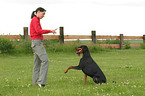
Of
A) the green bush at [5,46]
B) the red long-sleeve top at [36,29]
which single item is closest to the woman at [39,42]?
the red long-sleeve top at [36,29]

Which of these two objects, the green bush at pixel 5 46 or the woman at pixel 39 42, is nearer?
the woman at pixel 39 42

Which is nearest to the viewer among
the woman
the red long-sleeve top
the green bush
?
the red long-sleeve top

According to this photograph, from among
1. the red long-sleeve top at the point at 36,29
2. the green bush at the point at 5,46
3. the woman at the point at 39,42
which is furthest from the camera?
the green bush at the point at 5,46

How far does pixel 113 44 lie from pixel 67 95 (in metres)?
21.1

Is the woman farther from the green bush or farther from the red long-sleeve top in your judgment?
the green bush

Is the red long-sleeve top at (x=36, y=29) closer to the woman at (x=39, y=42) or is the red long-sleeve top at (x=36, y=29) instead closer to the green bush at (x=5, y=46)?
the woman at (x=39, y=42)

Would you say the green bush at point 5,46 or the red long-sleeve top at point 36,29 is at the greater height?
the red long-sleeve top at point 36,29

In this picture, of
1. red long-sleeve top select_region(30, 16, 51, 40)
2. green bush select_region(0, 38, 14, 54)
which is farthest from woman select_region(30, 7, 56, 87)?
green bush select_region(0, 38, 14, 54)

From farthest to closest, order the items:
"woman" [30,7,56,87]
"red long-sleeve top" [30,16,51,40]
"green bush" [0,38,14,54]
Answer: "green bush" [0,38,14,54]
"woman" [30,7,56,87]
"red long-sleeve top" [30,16,51,40]

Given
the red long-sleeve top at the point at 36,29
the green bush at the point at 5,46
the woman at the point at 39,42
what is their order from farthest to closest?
the green bush at the point at 5,46 < the woman at the point at 39,42 < the red long-sleeve top at the point at 36,29

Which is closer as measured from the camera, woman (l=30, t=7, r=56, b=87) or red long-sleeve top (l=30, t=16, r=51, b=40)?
red long-sleeve top (l=30, t=16, r=51, b=40)

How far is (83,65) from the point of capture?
641 centimetres

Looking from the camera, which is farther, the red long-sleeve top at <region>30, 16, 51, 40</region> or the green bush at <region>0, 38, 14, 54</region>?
the green bush at <region>0, 38, 14, 54</region>

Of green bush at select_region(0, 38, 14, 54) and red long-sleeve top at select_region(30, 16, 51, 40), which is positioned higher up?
red long-sleeve top at select_region(30, 16, 51, 40)
